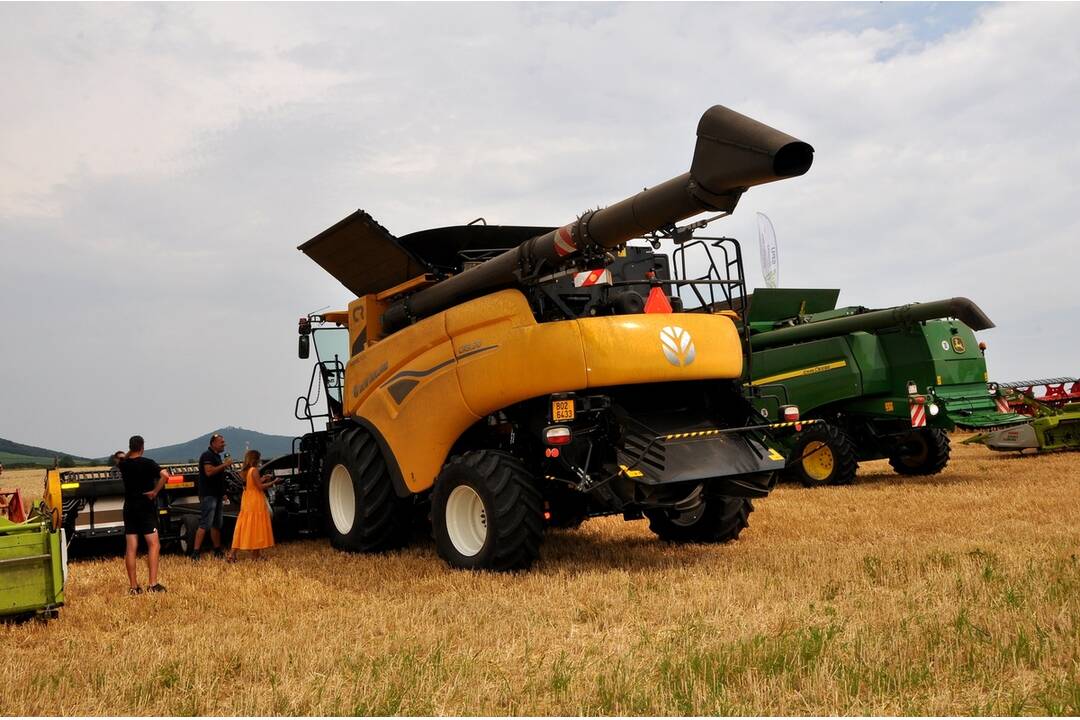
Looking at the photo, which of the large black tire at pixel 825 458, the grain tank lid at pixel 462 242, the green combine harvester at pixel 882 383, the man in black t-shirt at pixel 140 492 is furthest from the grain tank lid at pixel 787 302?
the man in black t-shirt at pixel 140 492

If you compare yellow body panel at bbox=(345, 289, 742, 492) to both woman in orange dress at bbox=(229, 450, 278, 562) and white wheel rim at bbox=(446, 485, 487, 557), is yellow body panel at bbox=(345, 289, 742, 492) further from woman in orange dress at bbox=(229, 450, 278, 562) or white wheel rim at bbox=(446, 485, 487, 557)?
woman in orange dress at bbox=(229, 450, 278, 562)

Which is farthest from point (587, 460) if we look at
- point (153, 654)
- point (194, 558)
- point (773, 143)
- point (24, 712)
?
point (194, 558)

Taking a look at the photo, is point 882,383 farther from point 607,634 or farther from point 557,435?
point 607,634

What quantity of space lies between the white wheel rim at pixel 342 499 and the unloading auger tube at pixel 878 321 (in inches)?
317

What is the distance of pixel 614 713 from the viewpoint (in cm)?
371

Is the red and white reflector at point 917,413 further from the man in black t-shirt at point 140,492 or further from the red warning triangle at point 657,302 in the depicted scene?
the man in black t-shirt at point 140,492

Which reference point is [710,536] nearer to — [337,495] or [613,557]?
[613,557]

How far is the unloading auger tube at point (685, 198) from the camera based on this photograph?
18.4 ft

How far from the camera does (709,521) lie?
8.50 metres

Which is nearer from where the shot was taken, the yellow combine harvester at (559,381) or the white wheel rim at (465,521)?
the yellow combine harvester at (559,381)

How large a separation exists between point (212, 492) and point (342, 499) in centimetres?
136

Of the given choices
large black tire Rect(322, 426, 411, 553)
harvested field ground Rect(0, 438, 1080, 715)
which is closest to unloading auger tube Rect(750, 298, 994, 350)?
harvested field ground Rect(0, 438, 1080, 715)

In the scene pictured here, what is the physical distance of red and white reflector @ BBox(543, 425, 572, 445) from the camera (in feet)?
22.4

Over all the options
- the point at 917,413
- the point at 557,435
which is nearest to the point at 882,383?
the point at 917,413
